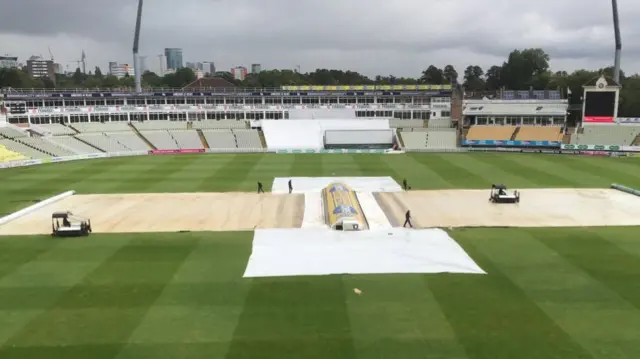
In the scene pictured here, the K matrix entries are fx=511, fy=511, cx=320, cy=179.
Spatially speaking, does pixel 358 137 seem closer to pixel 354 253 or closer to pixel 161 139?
pixel 161 139

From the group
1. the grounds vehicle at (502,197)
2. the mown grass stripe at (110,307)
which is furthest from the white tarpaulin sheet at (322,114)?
the mown grass stripe at (110,307)

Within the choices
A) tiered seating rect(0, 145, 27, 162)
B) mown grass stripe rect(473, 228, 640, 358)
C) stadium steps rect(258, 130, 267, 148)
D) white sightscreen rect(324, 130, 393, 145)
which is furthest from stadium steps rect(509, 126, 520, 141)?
tiered seating rect(0, 145, 27, 162)

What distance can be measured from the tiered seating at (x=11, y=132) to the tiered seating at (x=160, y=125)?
1485 cm

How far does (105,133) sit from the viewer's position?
68.9 m

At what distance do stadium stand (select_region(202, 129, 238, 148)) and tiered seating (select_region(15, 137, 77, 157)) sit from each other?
17108mm

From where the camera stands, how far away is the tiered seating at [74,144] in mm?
61875

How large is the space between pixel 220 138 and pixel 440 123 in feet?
108

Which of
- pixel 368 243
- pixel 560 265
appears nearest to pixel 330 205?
pixel 368 243

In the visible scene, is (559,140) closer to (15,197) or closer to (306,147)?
(306,147)

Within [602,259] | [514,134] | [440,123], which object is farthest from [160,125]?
[602,259]

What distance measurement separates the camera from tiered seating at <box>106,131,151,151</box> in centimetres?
6606

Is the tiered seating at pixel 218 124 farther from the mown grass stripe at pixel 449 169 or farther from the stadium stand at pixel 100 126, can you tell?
the mown grass stripe at pixel 449 169

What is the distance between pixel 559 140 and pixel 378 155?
23.6 metres

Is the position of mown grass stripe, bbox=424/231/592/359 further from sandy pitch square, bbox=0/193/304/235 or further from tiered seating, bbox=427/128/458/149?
tiered seating, bbox=427/128/458/149
